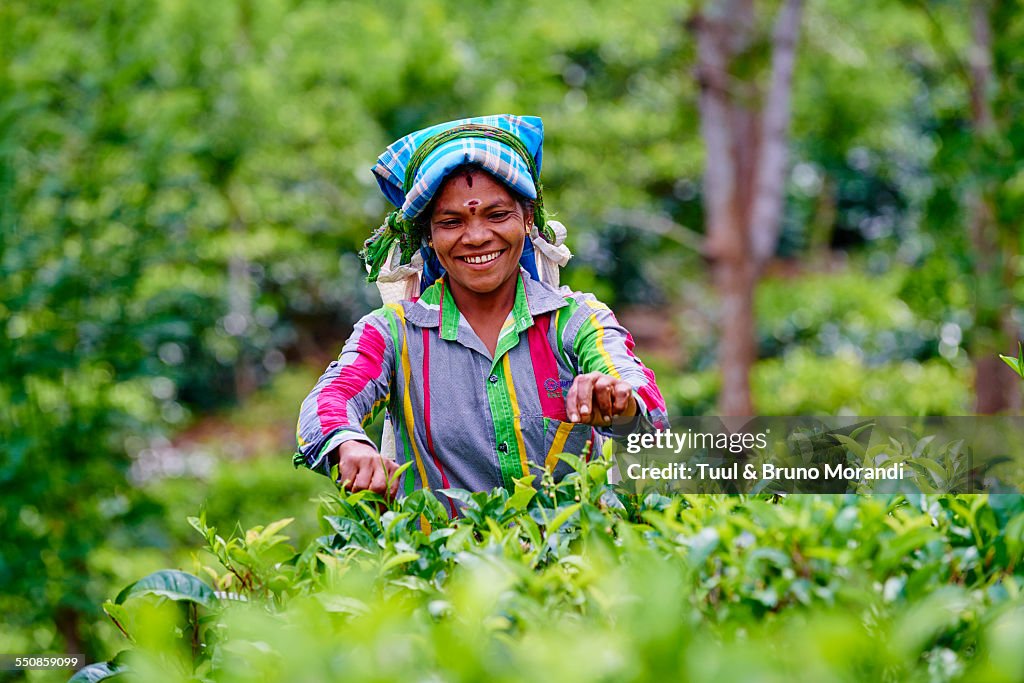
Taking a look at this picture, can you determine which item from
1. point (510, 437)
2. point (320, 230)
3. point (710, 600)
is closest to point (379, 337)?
point (510, 437)

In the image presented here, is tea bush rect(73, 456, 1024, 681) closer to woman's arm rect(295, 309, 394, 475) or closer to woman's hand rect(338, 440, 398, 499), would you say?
woman's hand rect(338, 440, 398, 499)

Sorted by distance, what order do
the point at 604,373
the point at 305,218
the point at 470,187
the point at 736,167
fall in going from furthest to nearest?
1. the point at 305,218
2. the point at 736,167
3. the point at 470,187
4. the point at 604,373

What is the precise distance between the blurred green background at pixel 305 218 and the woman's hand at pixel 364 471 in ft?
1.82

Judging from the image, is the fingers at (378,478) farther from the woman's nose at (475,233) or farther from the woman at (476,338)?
the woman's nose at (475,233)

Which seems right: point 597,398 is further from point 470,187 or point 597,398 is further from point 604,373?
point 470,187

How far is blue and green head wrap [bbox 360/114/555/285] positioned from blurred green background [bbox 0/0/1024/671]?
0.71 m

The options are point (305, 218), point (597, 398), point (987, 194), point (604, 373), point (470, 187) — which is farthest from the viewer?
point (305, 218)

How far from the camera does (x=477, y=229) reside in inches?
81.5

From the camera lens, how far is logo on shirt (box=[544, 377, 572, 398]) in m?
2.10

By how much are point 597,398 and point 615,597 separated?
0.63 m

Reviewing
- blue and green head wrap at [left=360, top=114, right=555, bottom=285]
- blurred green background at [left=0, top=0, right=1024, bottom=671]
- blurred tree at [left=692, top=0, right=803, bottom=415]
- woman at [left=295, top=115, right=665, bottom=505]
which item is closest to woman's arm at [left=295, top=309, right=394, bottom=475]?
woman at [left=295, top=115, right=665, bottom=505]

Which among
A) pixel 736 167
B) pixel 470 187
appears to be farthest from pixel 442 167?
pixel 736 167

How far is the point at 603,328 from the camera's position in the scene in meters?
2.06

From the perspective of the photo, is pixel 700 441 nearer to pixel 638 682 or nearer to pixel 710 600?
pixel 710 600
